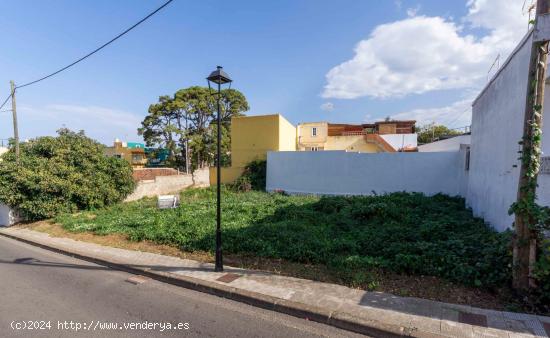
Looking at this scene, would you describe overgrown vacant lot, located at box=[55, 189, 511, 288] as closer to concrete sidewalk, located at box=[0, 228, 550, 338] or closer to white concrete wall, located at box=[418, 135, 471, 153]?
concrete sidewalk, located at box=[0, 228, 550, 338]

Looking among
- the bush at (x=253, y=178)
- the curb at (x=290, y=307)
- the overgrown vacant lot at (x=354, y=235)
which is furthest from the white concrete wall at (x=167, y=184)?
the curb at (x=290, y=307)

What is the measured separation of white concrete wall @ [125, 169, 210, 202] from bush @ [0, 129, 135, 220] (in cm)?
218

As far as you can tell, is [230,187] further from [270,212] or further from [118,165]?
[270,212]

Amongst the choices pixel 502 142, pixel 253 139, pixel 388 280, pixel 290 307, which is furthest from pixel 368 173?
pixel 290 307

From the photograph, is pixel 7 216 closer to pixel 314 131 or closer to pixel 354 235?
pixel 354 235

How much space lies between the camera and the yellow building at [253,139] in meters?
20.2

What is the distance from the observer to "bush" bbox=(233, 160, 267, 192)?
743 inches

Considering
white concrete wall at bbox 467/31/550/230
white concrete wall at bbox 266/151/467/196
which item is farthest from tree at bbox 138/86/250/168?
white concrete wall at bbox 467/31/550/230

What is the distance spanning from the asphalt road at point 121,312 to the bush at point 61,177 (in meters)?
7.98

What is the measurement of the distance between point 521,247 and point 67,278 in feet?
27.9

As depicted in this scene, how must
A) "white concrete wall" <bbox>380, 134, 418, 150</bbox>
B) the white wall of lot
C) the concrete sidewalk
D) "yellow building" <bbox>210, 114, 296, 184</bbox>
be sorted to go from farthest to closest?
"white concrete wall" <bbox>380, 134, 418, 150</bbox>, "yellow building" <bbox>210, 114, 296, 184</bbox>, the white wall of lot, the concrete sidewalk

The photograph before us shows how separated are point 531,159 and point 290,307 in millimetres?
4168

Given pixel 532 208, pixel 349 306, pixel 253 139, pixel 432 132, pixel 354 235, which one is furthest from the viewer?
pixel 432 132

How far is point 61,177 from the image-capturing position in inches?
530
